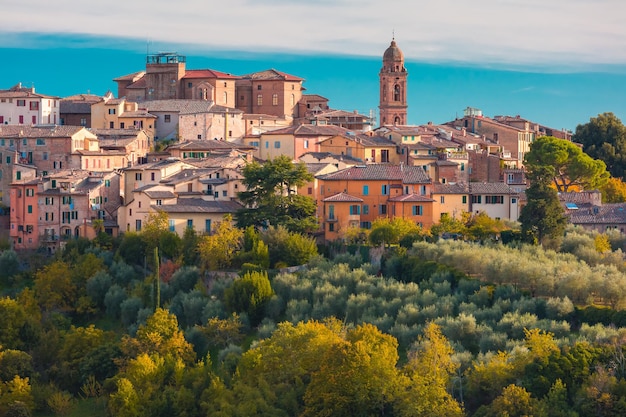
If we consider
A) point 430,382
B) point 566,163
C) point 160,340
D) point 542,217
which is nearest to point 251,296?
point 160,340

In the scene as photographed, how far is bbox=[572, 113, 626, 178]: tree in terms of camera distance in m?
89.8

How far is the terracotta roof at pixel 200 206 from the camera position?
237 ft

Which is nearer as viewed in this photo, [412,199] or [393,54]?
[412,199]

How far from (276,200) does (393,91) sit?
28.4m

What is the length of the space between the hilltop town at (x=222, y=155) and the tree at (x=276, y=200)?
4.74 feet

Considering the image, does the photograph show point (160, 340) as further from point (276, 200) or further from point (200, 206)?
point (200, 206)

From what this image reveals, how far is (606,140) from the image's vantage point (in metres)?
91.6

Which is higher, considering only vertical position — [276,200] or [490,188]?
[490,188]

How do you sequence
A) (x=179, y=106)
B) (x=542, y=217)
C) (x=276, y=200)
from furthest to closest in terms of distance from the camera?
1. (x=179, y=106)
2. (x=276, y=200)
3. (x=542, y=217)

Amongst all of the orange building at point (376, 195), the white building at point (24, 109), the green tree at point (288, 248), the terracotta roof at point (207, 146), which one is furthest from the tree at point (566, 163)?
the white building at point (24, 109)

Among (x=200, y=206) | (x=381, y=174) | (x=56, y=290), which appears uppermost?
(x=381, y=174)

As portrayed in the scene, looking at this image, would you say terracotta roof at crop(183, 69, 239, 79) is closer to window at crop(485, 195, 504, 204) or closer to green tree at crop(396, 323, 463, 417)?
window at crop(485, 195, 504, 204)

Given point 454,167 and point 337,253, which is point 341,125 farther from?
point 337,253

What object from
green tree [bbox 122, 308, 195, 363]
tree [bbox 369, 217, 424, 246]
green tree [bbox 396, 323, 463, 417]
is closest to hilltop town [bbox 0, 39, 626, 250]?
tree [bbox 369, 217, 424, 246]
